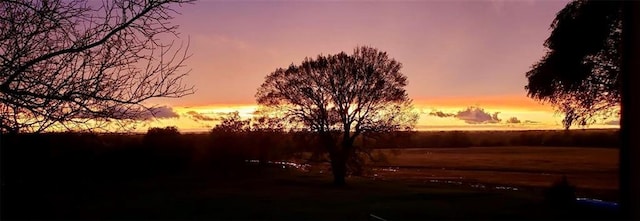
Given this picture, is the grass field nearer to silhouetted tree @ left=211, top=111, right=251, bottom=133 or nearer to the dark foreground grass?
the dark foreground grass

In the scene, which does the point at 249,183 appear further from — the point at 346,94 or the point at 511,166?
the point at 511,166

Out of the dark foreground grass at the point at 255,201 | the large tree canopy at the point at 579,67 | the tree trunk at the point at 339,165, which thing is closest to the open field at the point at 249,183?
the dark foreground grass at the point at 255,201

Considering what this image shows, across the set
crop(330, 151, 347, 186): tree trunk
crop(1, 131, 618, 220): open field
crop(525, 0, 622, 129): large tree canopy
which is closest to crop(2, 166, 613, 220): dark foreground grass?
crop(1, 131, 618, 220): open field

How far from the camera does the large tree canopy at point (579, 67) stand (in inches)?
560

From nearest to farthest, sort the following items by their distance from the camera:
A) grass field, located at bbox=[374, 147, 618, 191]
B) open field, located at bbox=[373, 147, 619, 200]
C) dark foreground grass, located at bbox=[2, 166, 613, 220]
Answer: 1. dark foreground grass, located at bbox=[2, 166, 613, 220]
2. open field, located at bbox=[373, 147, 619, 200]
3. grass field, located at bbox=[374, 147, 618, 191]

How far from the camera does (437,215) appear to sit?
16453mm

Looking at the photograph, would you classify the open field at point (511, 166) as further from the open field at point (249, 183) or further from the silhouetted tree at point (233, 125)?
the silhouetted tree at point (233, 125)

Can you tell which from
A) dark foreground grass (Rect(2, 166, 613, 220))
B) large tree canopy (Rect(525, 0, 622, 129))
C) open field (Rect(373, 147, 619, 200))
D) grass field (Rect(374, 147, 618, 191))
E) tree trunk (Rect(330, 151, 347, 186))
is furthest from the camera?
tree trunk (Rect(330, 151, 347, 186))

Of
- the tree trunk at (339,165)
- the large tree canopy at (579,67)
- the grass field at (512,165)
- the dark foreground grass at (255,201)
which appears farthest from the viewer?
the tree trunk at (339,165)

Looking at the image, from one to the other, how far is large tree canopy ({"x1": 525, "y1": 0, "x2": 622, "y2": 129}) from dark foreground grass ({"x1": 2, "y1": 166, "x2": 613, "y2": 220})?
9.63 feet

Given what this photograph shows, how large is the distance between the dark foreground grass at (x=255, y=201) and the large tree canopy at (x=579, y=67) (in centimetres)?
293

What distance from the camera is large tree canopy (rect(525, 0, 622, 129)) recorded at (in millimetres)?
14219

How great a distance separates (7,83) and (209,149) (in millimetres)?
33852

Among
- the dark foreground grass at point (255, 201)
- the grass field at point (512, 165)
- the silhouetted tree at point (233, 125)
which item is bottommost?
the dark foreground grass at point (255, 201)
